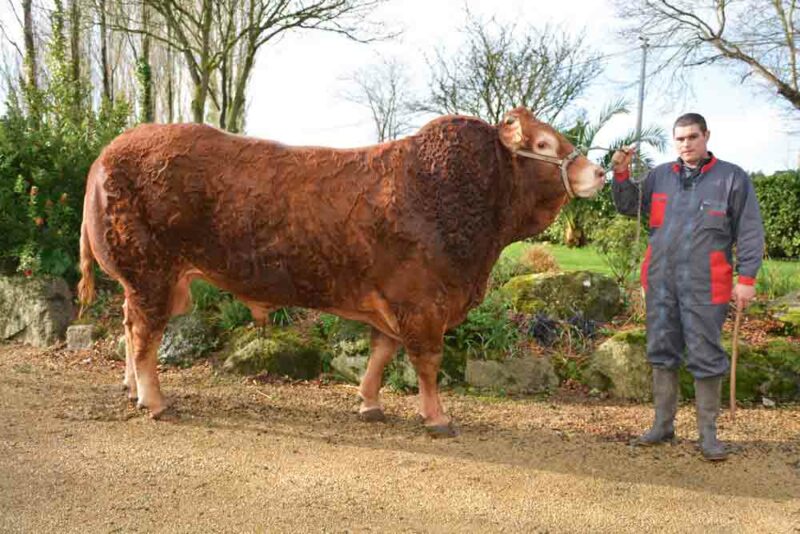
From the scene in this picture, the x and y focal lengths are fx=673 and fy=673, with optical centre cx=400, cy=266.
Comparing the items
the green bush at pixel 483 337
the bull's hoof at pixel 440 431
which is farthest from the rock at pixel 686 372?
the bull's hoof at pixel 440 431

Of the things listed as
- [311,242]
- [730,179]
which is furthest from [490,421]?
[730,179]

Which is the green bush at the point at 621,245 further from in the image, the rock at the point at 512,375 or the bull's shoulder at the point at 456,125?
the bull's shoulder at the point at 456,125

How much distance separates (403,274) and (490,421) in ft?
4.41

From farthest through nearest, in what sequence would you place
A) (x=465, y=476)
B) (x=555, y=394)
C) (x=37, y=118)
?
(x=37, y=118), (x=555, y=394), (x=465, y=476)

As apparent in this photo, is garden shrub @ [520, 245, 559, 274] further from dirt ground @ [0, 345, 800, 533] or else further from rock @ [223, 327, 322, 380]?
rock @ [223, 327, 322, 380]

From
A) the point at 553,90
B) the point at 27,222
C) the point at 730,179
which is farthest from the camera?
the point at 553,90

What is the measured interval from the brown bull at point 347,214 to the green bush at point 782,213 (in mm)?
12668

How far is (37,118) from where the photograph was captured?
833 centimetres

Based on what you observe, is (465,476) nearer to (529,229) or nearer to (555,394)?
(529,229)

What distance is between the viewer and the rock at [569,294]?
20.5 feet

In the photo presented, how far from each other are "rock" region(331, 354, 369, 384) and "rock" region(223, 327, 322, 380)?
0.64 ft

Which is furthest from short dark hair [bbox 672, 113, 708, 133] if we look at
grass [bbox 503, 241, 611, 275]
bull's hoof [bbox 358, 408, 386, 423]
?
grass [bbox 503, 241, 611, 275]

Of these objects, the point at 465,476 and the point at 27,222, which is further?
the point at 27,222

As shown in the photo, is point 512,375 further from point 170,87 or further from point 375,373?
point 170,87
